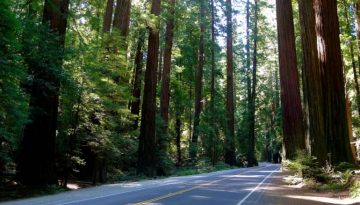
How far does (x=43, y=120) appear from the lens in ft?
53.1

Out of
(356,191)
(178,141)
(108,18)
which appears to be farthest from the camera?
(178,141)

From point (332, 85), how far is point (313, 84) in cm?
95

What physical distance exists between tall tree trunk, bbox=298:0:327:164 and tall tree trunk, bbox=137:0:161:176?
1120 cm

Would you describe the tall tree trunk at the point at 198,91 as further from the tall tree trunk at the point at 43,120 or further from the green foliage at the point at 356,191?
the green foliage at the point at 356,191

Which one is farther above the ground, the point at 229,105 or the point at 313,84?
the point at 229,105

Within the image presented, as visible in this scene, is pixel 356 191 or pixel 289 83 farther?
pixel 289 83

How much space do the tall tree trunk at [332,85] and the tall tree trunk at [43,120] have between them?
8975 millimetres

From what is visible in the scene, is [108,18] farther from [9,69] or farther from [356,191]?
[356,191]

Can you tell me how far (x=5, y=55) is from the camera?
12102 mm

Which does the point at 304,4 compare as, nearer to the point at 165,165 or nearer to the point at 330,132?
the point at 330,132

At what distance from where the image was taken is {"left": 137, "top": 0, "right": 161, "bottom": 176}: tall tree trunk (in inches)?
973

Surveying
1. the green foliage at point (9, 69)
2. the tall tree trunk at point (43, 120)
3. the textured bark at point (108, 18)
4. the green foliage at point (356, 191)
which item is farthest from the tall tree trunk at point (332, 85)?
the textured bark at point (108, 18)

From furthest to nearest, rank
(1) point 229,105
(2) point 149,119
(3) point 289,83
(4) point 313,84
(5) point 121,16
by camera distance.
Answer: (1) point 229,105, (5) point 121,16, (2) point 149,119, (3) point 289,83, (4) point 313,84

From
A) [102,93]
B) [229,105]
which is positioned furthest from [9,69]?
[229,105]
